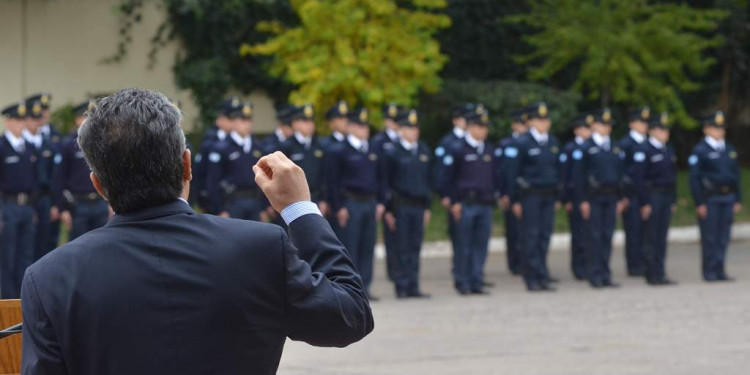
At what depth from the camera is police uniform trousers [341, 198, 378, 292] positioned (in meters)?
12.9

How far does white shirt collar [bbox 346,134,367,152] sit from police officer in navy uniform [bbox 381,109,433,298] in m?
0.31

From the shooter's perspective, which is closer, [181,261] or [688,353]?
[181,261]

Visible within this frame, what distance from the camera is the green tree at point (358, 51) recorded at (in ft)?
66.3

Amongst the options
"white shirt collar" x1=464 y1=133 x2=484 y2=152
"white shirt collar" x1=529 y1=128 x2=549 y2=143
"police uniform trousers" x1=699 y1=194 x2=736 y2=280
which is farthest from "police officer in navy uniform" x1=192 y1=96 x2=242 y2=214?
"police uniform trousers" x1=699 y1=194 x2=736 y2=280

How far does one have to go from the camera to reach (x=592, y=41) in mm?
21750

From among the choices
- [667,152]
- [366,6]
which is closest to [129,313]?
[667,152]

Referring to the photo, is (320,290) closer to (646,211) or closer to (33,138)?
(33,138)

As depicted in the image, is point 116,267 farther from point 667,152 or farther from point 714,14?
point 714,14

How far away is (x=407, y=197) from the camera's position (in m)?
13.3

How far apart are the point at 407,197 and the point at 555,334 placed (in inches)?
135

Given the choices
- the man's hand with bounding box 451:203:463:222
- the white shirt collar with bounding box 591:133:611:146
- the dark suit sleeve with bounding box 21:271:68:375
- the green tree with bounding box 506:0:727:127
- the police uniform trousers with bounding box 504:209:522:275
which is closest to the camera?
the dark suit sleeve with bounding box 21:271:68:375

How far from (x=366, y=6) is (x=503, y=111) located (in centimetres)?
380

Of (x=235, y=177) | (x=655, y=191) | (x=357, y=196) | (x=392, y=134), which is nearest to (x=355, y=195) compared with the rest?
(x=357, y=196)

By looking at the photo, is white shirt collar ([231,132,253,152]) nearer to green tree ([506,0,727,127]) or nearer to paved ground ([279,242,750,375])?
paved ground ([279,242,750,375])
